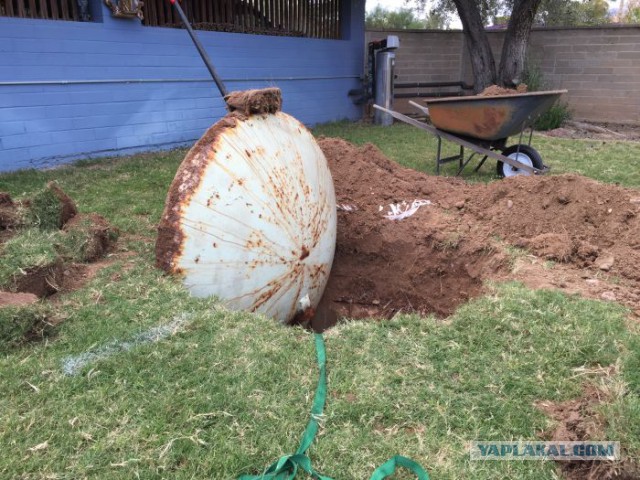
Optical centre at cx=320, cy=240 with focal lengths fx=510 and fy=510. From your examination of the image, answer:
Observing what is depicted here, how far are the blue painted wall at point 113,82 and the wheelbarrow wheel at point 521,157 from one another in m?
5.64

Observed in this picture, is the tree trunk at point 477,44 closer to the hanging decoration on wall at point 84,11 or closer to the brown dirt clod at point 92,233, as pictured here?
the hanging decoration on wall at point 84,11

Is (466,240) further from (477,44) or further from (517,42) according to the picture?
(477,44)

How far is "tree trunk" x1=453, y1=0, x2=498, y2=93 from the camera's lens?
1234 centimetres

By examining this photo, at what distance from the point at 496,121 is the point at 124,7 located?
232 inches

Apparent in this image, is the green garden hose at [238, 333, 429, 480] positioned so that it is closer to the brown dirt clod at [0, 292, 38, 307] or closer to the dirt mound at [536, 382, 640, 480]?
the dirt mound at [536, 382, 640, 480]

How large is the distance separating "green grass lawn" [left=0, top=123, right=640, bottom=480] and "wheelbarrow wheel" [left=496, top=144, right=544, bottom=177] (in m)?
4.11

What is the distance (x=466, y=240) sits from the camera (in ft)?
14.5

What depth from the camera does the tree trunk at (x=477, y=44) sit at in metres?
12.3

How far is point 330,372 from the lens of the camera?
8.63ft

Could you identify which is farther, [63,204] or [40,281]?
[63,204]

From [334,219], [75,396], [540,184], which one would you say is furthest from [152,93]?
[75,396]

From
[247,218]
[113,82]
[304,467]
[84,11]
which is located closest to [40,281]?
[247,218]

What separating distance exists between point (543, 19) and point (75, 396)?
23.8 m

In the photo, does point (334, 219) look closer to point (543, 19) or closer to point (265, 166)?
point (265, 166)
